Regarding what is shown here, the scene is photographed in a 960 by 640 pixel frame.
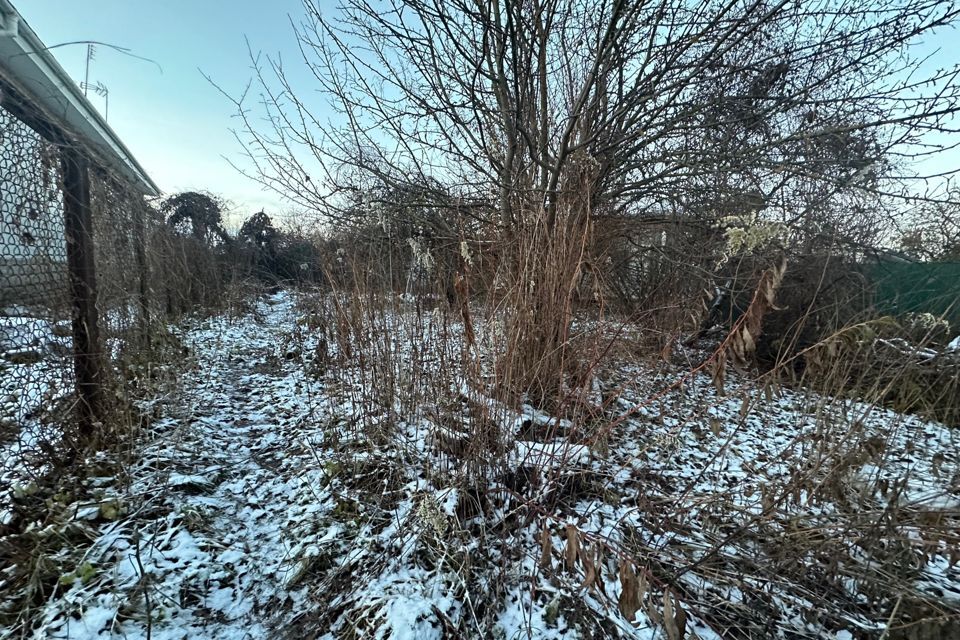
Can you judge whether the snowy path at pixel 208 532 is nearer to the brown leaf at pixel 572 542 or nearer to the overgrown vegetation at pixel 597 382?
the overgrown vegetation at pixel 597 382

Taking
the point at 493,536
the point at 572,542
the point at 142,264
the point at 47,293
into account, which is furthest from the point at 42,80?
the point at 572,542

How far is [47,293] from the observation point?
1.78 meters

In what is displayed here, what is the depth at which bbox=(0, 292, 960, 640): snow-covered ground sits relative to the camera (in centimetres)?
126

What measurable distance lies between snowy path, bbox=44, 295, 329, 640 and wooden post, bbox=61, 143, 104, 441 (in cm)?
44

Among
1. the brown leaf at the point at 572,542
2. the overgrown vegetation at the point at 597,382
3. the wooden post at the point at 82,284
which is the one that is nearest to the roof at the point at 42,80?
the wooden post at the point at 82,284

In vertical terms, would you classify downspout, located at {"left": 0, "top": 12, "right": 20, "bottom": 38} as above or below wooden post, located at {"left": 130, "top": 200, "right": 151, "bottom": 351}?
above

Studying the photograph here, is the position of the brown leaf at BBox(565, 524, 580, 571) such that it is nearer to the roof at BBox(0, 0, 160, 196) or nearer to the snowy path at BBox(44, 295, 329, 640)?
the snowy path at BBox(44, 295, 329, 640)

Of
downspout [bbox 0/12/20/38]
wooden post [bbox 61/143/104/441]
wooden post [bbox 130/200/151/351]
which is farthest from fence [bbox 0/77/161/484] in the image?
downspout [bbox 0/12/20/38]

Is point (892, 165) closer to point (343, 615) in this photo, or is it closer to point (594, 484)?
point (594, 484)

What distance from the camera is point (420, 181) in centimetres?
389

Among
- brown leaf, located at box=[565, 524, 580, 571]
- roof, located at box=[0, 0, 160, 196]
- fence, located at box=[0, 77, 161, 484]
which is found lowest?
brown leaf, located at box=[565, 524, 580, 571]

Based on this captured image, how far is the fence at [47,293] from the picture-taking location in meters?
1.62

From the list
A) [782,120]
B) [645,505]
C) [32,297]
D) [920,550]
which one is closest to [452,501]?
[645,505]

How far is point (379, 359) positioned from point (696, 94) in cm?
380
